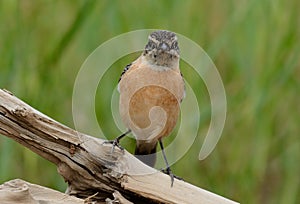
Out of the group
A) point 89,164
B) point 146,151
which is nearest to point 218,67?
point 146,151

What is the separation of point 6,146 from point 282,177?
43.7 inches

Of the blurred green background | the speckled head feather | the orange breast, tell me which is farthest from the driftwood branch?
the blurred green background

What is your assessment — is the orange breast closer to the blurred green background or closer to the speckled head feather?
the speckled head feather

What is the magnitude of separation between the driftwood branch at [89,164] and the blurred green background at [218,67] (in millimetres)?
752

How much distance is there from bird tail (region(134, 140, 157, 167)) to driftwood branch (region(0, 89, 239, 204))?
11.4 inches

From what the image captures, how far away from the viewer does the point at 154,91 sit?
1995mm

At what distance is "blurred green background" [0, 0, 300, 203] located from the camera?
252cm

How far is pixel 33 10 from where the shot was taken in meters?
2.59

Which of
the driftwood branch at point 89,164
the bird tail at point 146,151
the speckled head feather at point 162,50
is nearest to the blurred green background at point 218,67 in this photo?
the bird tail at point 146,151

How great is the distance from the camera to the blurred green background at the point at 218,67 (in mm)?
2520

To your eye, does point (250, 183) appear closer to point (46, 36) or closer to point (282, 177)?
point (282, 177)

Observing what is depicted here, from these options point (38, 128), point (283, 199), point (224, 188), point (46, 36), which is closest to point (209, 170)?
point (224, 188)

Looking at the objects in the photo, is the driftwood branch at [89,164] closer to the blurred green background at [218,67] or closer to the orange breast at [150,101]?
the orange breast at [150,101]

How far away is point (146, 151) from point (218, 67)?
0.76m
